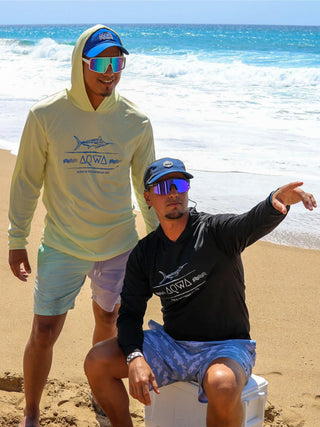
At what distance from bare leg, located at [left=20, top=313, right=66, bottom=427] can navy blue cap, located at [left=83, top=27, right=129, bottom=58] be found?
1.37m

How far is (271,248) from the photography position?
5.88m

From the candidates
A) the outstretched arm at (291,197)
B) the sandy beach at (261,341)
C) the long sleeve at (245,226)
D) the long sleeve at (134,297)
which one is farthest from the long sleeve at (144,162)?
the sandy beach at (261,341)

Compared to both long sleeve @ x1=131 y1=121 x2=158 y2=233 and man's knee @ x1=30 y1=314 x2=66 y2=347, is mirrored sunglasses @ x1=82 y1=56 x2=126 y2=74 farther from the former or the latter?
man's knee @ x1=30 y1=314 x2=66 y2=347

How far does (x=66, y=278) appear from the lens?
11.1 feet

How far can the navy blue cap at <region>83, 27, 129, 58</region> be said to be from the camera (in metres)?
3.29

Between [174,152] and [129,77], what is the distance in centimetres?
1290

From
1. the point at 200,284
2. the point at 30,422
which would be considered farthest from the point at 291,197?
the point at 30,422

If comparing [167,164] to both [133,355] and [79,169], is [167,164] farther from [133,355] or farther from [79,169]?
[133,355]

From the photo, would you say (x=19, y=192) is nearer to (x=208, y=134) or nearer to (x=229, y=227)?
(x=229, y=227)

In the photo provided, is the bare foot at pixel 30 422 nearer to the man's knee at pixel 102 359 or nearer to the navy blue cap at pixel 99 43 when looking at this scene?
the man's knee at pixel 102 359

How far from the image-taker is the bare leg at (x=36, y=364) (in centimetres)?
328

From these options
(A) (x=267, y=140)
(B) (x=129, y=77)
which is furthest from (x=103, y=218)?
(B) (x=129, y=77)

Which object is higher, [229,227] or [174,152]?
[229,227]

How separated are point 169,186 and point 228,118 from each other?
413 inches
